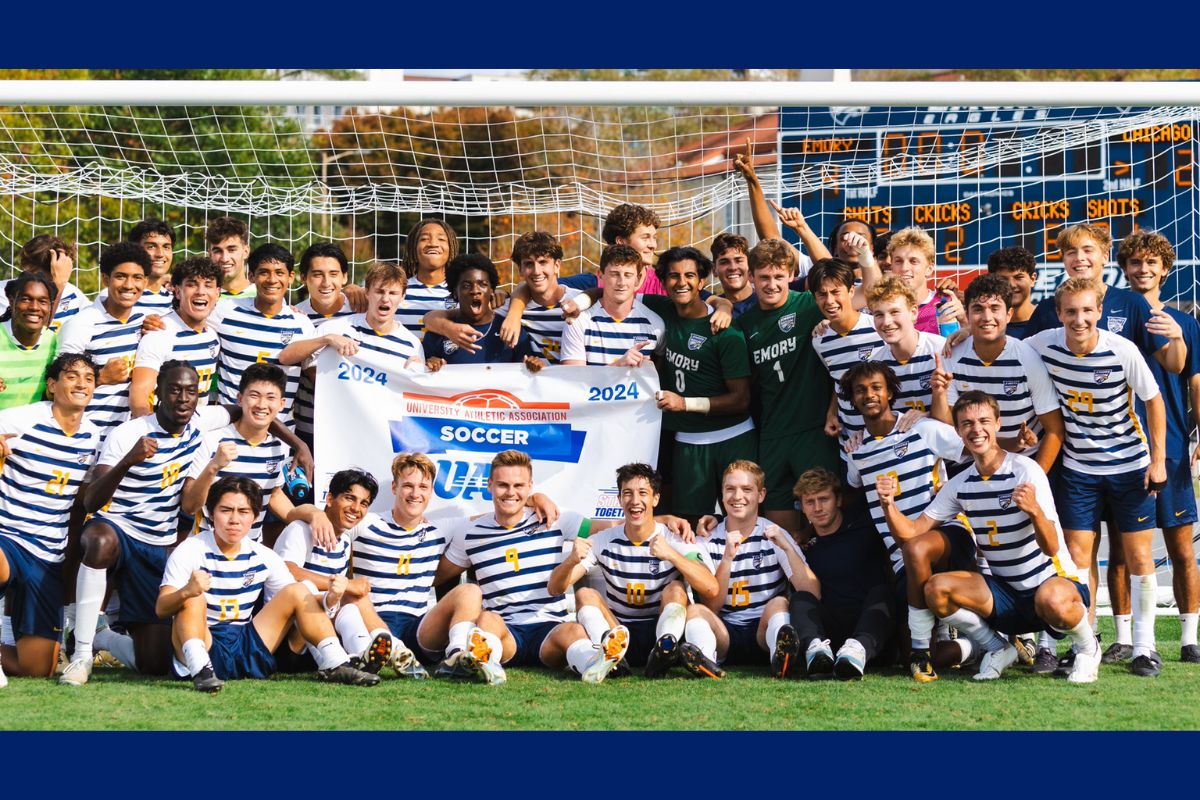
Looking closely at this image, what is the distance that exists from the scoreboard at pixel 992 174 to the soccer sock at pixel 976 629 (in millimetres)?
5171

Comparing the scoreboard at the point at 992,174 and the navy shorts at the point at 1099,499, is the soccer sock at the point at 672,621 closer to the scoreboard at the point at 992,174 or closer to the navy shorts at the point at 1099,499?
the navy shorts at the point at 1099,499

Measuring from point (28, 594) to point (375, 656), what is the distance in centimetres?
159

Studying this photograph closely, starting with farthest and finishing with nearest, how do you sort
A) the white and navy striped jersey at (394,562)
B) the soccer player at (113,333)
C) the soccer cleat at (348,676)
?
1. the soccer player at (113,333)
2. the white and navy striped jersey at (394,562)
3. the soccer cleat at (348,676)

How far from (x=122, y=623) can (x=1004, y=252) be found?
14.5 ft

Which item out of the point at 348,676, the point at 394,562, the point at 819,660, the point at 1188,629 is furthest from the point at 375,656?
the point at 1188,629

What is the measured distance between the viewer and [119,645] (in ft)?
20.1

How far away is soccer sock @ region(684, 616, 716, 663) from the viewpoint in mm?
5934

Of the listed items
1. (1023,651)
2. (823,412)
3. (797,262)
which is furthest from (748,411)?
(1023,651)

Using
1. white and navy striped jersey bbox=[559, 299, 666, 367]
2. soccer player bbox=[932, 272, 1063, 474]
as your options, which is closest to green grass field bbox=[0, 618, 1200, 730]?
soccer player bbox=[932, 272, 1063, 474]

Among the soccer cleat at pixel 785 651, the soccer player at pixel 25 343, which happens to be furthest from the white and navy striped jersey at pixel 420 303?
the soccer cleat at pixel 785 651

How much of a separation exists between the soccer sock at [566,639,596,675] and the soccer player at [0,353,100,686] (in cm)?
225

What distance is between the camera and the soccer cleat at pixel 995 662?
5.91 meters

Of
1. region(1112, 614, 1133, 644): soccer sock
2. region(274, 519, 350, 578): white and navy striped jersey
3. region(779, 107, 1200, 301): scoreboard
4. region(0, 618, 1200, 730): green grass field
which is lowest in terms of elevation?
region(0, 618, 1200, 730): green grass field

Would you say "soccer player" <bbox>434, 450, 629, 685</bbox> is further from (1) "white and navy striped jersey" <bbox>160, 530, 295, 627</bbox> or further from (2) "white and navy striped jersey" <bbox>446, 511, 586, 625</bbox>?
A: (1) "white and navy striped jersey" <bbox>160, 530, 295, 627</bbox>
